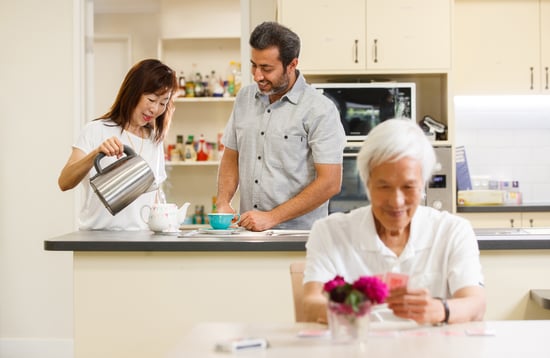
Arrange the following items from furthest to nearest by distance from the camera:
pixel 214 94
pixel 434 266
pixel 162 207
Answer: pixel 214 94 → pixel 162 207 → pixel 434 266

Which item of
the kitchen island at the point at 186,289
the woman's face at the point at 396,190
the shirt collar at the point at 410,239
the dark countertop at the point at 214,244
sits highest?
A: the woman's face at the point at 396,190

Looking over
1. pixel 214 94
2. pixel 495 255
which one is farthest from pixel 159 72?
pixel 214 94

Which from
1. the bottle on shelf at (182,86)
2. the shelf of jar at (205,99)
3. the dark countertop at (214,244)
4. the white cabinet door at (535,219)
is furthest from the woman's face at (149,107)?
the bottle on shelf at (182,86)

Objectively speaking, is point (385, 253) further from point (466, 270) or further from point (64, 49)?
point (64, 49)

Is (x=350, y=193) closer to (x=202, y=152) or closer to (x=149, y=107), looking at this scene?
(x=149, y=107)

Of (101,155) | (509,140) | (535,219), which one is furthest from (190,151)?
(101,155)

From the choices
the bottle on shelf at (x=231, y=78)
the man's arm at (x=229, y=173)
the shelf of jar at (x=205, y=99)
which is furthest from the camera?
the bottle on shelf at (x=231, y=78)

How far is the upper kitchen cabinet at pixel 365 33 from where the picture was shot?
4328mm

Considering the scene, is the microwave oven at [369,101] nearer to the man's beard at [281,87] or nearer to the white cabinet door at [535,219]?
the white cabinet door at [535,219]

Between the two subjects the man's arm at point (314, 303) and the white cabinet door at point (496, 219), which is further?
the white cabinet door at point (496, 219)

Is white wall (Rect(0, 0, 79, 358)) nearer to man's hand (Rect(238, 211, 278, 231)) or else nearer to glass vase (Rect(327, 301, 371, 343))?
man's hand (Rect(238, 211, 278, 231))

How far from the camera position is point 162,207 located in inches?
105

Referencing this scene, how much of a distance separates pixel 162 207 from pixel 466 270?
1.28 meters

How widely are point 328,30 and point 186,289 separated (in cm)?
231
